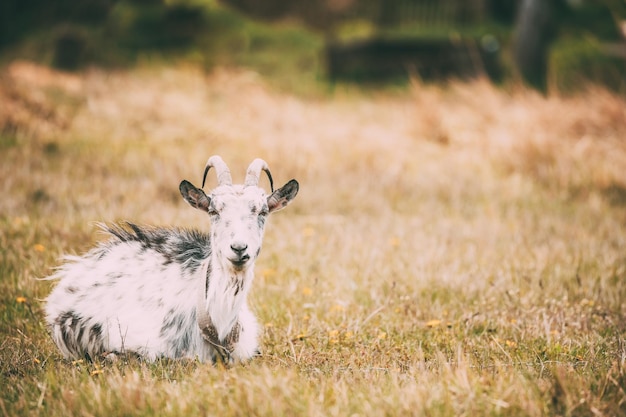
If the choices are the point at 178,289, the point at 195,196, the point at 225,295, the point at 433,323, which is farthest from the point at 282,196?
the point at 433,323

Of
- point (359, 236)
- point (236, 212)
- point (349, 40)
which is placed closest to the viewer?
point (236, 212)

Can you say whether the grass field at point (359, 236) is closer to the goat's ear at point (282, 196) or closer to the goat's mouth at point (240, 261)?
the goat's mouth at point (240, 261)

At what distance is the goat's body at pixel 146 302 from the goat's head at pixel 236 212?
0.20m

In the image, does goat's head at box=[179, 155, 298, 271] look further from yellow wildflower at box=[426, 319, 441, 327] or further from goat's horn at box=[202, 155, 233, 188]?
yellow wildflower at box=[426, 319, 441, 327]

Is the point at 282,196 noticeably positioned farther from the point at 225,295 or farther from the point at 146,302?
the point at 146,302

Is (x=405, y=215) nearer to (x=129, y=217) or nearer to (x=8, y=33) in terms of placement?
(x=129, y=217)

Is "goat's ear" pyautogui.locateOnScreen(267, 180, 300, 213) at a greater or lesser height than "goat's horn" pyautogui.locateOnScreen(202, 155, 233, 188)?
lesser

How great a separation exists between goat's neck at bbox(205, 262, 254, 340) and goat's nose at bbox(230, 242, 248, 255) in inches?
8.3

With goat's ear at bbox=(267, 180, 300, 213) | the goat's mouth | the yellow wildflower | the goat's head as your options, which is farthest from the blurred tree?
the goat's mouth

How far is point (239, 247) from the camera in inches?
137

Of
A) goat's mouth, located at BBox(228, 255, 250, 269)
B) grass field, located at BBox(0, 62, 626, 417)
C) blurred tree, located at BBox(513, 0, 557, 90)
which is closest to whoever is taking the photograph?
grass field, located at BBox(0, 62, 626, 417)

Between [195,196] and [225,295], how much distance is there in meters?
0.58

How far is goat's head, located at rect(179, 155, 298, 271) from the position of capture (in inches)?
139

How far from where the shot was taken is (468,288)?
211 inches
